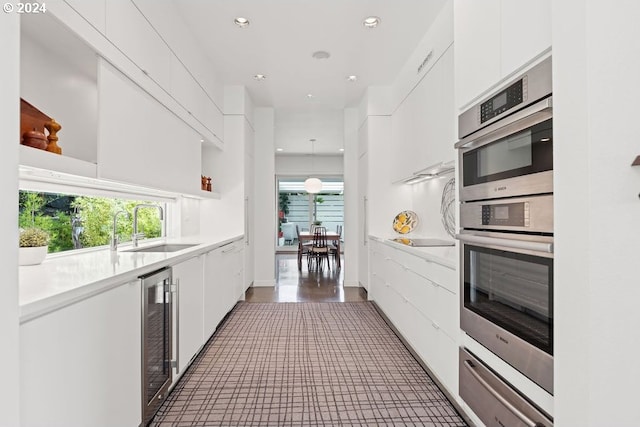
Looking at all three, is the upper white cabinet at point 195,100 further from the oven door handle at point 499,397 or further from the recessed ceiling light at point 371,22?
the oven door handle at point 499,397

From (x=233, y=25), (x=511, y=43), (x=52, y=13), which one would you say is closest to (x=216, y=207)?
(x=233, y=25)

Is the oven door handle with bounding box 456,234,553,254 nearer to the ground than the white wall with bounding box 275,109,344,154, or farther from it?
nearer to the ground

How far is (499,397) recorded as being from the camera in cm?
147

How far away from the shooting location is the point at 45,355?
1.11m

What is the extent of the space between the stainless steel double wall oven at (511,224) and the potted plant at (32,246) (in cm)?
210

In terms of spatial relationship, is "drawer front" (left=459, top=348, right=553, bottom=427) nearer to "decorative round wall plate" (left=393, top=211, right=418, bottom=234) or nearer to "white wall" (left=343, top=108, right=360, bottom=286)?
"decorative round wall plate" (left=393, top=211, right=418, bottom=234)

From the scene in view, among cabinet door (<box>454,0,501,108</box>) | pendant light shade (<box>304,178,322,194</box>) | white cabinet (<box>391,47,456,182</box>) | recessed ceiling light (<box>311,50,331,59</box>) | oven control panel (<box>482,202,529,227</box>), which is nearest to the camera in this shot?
oven control panel (<box>482,202,529,227</box>)

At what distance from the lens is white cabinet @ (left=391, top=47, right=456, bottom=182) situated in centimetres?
278

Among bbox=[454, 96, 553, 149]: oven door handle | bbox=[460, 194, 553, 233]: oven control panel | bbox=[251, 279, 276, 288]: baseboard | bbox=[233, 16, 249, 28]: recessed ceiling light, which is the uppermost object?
bbox=[233, 16, 249, 28]: recessed ceiling light

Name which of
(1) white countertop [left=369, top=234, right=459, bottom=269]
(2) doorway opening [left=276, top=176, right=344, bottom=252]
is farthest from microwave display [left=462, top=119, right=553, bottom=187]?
(2) doorway opening [left=276, top=176, right=344, bottom=252]

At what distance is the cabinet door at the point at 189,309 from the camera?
229 cm

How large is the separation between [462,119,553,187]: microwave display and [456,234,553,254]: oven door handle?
10.2 inches

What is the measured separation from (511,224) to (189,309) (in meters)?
2.07

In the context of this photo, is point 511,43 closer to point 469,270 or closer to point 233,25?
point 469,270
